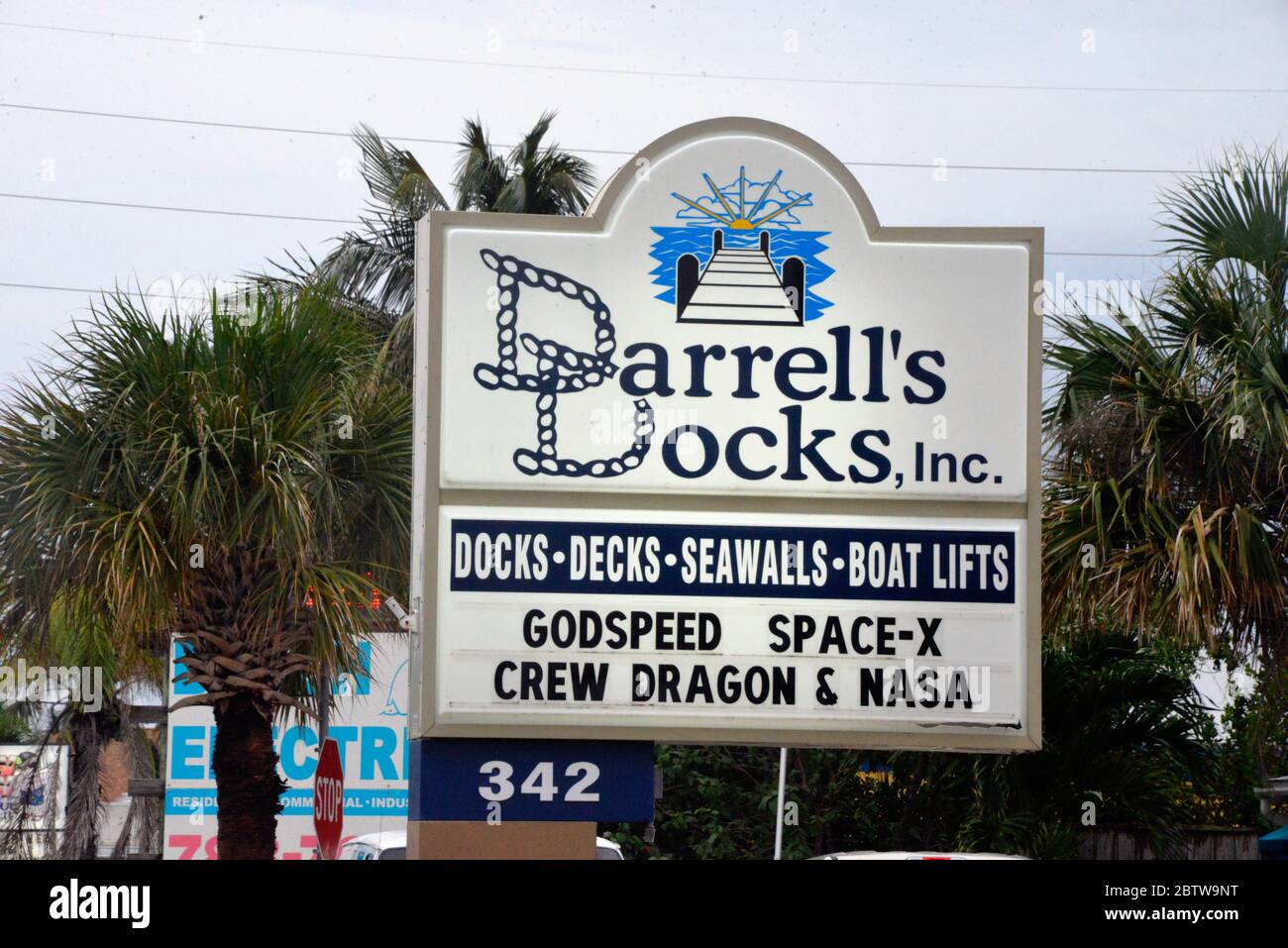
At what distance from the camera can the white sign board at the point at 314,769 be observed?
18453 millimetres

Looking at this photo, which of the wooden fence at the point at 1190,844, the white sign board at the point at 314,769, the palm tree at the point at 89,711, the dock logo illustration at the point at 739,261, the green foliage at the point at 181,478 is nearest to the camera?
the dock logo illustration at the point at 739,261

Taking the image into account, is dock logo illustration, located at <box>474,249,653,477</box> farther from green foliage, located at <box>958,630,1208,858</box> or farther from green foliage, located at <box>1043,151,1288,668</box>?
green foliage, located at <box>958,630,1208,858</box>

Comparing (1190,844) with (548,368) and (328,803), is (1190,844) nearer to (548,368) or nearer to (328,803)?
(328,803)

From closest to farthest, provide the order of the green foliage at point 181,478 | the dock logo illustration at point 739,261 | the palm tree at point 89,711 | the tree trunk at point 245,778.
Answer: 1. the dock logo illustration at point 739,261
2. the green foliage at point 181,478
3. the tree trunk at point 245,778
4. the palm tree at point 89,711

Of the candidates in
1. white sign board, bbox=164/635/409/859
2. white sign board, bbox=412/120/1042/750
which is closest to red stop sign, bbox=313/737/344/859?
white sign board, bbox=412/120/1042/750

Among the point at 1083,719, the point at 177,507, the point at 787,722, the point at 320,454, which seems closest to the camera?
the point at 787,722

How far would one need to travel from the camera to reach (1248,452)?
10906 millimetres

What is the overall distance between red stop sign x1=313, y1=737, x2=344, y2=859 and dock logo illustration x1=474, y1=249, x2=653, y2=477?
2392 millimetres

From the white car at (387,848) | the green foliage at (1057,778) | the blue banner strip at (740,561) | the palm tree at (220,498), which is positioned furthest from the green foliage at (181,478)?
the green foliage at (1057,778)

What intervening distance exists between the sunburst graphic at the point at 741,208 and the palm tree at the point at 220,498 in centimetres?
406

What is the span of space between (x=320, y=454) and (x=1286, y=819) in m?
11.7

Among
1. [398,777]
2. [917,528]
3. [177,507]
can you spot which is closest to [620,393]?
[917,528]

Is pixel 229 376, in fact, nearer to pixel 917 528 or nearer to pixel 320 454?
pixel 320 454

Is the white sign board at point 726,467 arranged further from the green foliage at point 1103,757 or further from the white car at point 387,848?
the green foliage at point 1103,757
